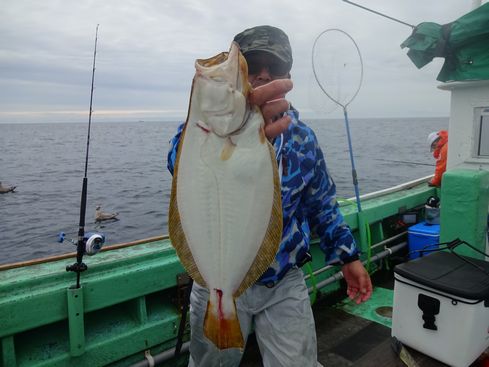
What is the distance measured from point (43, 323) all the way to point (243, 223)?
6.12 feet

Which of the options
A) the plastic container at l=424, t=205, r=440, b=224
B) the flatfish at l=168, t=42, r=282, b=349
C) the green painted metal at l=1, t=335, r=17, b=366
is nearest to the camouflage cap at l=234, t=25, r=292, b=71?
the flatfish at l=168, t=42, r=282, b=349

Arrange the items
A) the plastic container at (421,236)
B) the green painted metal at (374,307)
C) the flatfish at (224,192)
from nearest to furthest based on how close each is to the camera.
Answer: the flatfish at (224,192), the green painted metal at (374,307), the plastic container at (421,236)

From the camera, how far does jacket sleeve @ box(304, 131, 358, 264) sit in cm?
232

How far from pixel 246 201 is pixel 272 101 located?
384mm

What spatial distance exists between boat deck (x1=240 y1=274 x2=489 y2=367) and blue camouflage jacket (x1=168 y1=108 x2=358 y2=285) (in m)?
1.48

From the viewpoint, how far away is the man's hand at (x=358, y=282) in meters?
2.30

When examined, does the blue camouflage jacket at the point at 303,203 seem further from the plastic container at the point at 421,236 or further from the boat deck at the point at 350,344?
the plastic container at the point at 421,236

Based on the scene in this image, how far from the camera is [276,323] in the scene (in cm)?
215

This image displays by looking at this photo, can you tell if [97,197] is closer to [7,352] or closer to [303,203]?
[7,352]

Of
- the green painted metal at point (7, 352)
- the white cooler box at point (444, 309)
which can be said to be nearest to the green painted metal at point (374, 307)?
the white cooler box at point (444, 309)

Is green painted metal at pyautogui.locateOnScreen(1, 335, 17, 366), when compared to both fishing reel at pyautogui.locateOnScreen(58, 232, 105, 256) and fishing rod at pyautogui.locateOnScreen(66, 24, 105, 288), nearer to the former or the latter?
fishing rod at pyautogui.locateOnScreen(66, 24, 105, 288)

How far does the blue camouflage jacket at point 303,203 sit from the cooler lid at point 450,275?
1059mm

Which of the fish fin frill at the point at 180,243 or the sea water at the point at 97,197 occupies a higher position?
the fish fin frill at the point at 180,243

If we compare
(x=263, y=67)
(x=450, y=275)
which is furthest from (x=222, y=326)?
(x=450, y=275)
